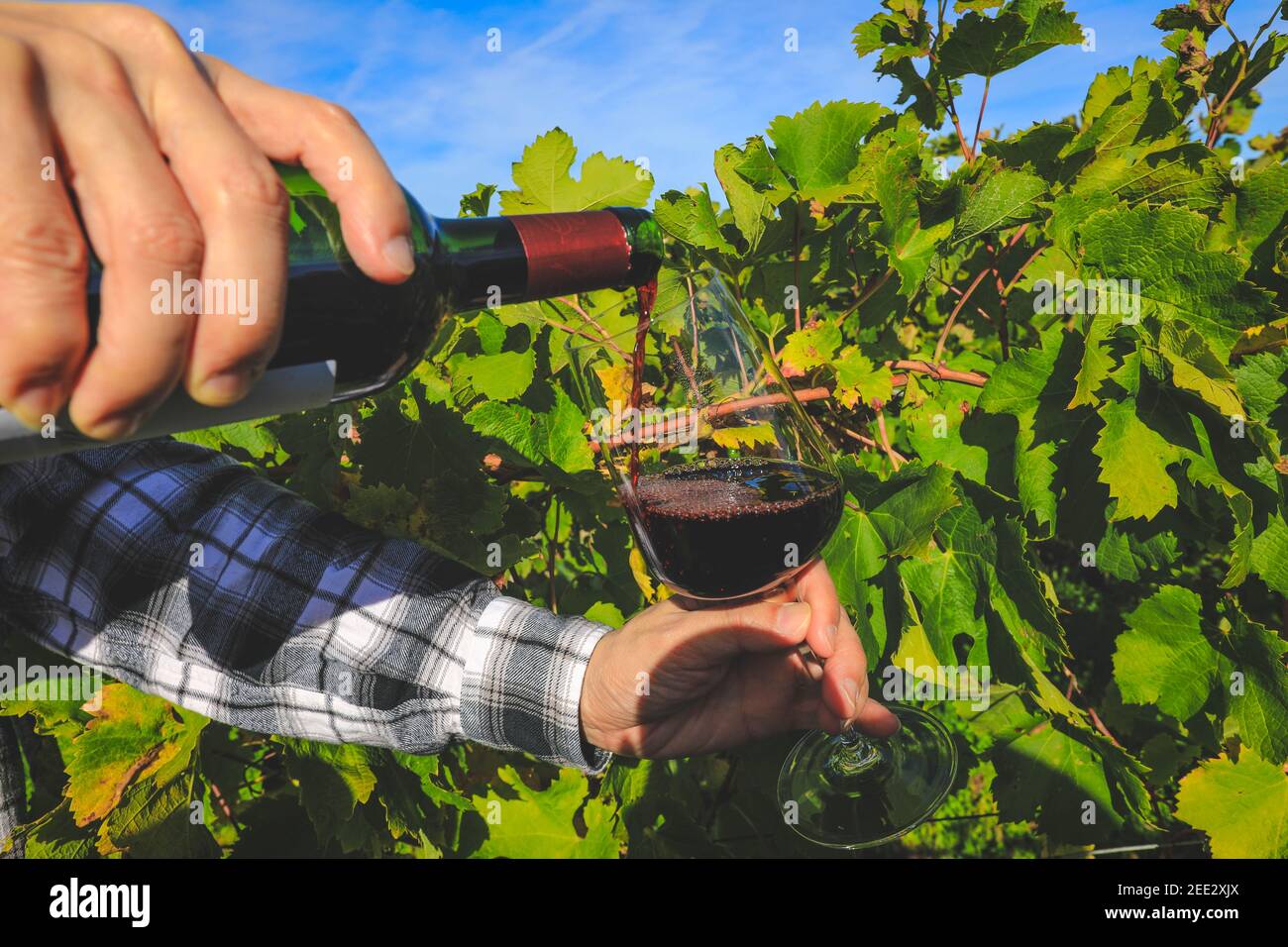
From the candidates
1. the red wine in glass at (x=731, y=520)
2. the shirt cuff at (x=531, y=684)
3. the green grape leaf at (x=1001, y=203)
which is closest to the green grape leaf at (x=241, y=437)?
the shirt cuff at (x=531, y=684)

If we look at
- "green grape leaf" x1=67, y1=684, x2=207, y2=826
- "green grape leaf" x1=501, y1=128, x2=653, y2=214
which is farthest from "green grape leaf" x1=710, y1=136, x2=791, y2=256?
"green grape leaf" x1=67, y1=684, x2=207, y2=826

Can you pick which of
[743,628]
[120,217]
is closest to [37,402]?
[120,217]

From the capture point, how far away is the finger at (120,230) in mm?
730

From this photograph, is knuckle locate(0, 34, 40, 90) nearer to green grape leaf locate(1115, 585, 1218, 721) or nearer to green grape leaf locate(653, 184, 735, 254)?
green grape leaf locate(653, 184, 735, 254)

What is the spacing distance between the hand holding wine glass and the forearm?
0.38 feet

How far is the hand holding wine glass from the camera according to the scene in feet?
4.84

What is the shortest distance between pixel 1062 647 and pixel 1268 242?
0.93 m

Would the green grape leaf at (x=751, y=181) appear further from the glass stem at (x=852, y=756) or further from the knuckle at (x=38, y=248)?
the knuckle at (x=38, y=248)

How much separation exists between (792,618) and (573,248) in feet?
2.18

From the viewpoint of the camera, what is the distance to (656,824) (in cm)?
230

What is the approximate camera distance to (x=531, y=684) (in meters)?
1.75

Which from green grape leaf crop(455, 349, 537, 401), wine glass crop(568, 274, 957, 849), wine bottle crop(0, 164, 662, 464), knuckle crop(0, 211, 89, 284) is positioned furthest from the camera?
green grape leaf crop(455, 349, 537, 401)
